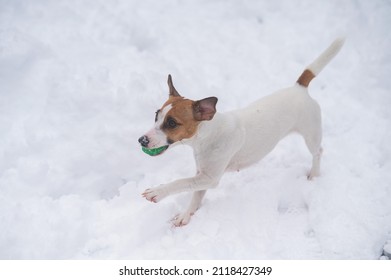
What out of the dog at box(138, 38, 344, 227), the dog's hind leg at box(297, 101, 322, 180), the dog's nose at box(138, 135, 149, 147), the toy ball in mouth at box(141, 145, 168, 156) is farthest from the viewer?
the dog's hind leg at box(297, 101, 322, 180)

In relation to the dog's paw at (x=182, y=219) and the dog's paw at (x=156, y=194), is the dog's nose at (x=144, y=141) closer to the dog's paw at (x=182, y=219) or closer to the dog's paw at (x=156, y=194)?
the dog's paw at (x=156, y=194)

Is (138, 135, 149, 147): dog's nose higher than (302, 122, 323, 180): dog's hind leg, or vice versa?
(138, 135, 149, 147): dog's nose

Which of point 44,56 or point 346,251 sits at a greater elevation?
point 44,56

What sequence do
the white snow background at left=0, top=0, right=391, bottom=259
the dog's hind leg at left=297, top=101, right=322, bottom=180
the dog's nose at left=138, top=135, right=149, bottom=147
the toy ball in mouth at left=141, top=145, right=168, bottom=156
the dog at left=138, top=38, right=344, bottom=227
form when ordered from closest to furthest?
the dog's nose at left=138, top=135, right=149, bottom=147 < the dog at left=138, top=38, right=344, bottom=227 < the toy ball in mouth at left=141, top=145, right=168, bottom=156 < the white snow background at left=0, top=0, right=391, bottom=259 < the dog's hind leg at left=297, top=101, right=322, bottom=180

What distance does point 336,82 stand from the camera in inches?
242

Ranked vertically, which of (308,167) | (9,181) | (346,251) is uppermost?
(9,181)

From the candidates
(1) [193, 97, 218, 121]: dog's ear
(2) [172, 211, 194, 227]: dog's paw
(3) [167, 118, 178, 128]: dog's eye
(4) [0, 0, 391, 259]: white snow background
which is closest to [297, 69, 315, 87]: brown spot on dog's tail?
(4) [0, 0, 391, 259]: white snow background

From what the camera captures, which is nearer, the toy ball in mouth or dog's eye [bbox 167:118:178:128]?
dog's eye [bbox 167:118:178:128]

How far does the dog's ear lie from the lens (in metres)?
3.32

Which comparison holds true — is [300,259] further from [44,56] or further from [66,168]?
[44,56]

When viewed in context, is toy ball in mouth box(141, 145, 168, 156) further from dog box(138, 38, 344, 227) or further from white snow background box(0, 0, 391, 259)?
white snow background box(0, 0, 391, 259)
